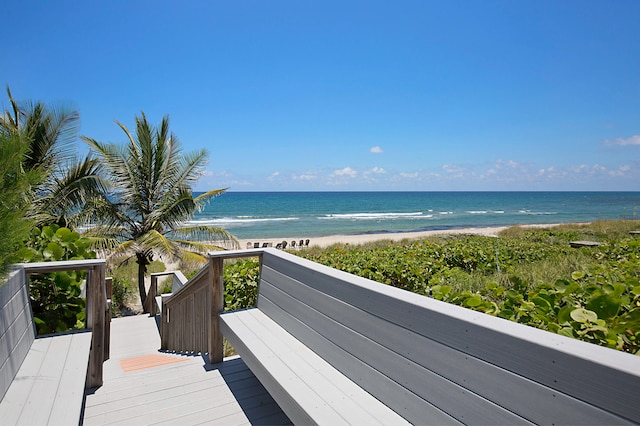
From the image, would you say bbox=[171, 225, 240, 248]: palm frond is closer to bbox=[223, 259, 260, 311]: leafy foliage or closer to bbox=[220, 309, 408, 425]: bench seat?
bbox=[223, 259, 260, 311]: leafy foliage

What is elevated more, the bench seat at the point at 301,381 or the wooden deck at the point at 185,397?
the bench seat at the point at 301,381

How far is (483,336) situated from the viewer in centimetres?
148

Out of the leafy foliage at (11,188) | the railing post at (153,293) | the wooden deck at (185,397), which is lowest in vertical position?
the railing post at (153,293)

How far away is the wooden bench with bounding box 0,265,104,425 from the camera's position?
204 centimetres

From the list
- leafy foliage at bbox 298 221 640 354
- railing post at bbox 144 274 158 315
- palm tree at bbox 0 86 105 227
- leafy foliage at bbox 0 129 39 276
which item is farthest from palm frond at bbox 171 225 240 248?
leafy foliage at bbox 0 129 39 276

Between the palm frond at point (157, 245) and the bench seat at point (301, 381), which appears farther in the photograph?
the palm frond at point (157, 245)

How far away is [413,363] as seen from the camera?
1818 mm

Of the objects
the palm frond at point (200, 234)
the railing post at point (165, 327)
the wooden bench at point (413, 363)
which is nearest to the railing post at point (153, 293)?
the palm frond at point (200, 234)

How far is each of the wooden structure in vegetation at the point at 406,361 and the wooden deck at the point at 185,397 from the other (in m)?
0.35

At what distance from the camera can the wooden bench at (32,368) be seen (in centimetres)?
204

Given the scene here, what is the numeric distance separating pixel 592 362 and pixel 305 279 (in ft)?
6.68

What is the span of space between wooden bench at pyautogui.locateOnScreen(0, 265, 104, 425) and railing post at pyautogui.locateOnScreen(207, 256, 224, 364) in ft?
3.52

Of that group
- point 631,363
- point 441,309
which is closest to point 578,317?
point 441,309

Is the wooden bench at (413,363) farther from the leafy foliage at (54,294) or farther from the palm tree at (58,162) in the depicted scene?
the palm tree at (58,162)
